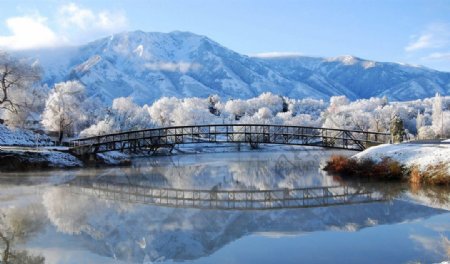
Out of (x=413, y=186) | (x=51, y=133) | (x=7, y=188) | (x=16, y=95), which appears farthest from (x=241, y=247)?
(x=51, y=133)

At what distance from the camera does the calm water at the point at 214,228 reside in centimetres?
1383

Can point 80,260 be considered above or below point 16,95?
Result: below

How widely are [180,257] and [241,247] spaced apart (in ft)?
6.93

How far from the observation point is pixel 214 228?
18.0m

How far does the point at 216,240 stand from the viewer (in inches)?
623

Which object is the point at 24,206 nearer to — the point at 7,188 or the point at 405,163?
the point at 7,188

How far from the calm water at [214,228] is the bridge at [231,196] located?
16cm

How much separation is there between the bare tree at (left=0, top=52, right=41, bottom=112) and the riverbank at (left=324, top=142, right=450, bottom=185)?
116 feet

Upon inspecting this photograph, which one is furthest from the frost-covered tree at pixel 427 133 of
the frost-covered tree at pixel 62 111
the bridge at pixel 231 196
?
the bridge at pixel 231 196

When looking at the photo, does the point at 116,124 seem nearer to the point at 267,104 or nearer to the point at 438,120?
Result: the point at 438,120

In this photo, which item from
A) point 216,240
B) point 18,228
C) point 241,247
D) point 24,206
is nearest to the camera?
point 241,247

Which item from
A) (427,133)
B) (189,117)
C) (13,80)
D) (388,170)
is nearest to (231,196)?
(388,170)

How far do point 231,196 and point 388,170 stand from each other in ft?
45.3

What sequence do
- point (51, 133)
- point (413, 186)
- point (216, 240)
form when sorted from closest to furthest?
point (216, 240) → point (413, 186) → point (51, 133)
